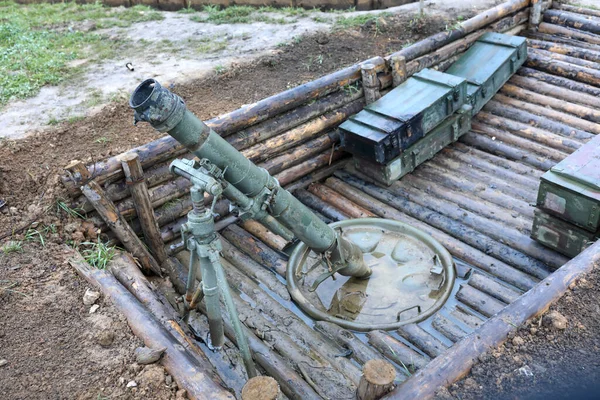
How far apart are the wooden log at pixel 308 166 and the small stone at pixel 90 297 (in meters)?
3.76

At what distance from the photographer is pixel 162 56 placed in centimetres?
1142

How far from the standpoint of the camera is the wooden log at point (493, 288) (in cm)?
718

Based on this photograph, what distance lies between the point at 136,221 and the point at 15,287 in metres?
2.01

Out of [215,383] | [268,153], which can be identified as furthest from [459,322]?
[268,153]

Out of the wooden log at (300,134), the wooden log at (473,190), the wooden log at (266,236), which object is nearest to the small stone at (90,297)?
the wooden log at (266,236)

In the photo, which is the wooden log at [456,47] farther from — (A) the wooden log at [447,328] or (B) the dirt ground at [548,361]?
(B) the dirt ground at [548,361]

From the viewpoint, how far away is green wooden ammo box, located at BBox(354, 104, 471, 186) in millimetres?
9141

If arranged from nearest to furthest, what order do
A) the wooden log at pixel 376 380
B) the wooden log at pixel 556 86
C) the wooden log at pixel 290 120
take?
the wooden log at pixel 376 380 < the wooden log at pixel 290 120 < the wooden log at pixel 556 86

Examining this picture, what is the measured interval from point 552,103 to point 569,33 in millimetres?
2075

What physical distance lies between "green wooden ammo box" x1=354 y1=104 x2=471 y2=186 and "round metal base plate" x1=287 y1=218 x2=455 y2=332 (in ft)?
3.06

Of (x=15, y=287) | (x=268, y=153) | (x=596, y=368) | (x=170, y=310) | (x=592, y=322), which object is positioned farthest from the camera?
(x=268, y=153)

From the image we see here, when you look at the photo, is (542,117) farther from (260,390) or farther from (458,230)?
(260,390)

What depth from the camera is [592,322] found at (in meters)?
5.23

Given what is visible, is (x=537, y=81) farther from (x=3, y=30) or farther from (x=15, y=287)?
(x=3, y=30)
